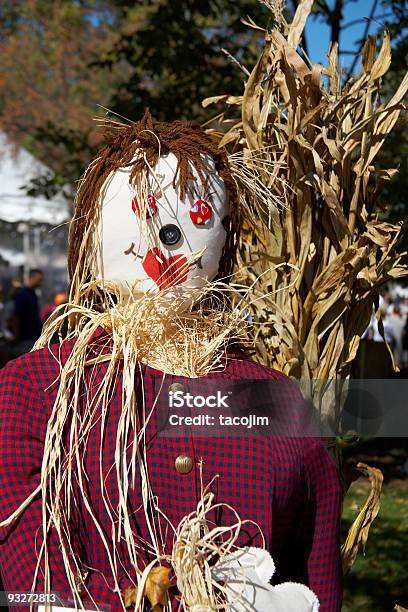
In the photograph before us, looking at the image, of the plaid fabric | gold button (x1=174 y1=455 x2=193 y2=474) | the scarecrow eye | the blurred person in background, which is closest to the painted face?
the scarecrow eye

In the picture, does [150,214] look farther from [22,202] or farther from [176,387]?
[22,202]

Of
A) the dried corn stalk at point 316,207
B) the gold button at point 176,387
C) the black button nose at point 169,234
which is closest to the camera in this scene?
the gold button at point 176,387

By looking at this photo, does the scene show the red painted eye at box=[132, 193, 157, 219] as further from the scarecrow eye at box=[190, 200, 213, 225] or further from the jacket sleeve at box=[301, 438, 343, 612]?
the jacket sleeve at box=[301, 438, 343, 612]

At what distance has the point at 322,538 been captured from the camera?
1.43 meters

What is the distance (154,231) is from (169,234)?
0.03 metres

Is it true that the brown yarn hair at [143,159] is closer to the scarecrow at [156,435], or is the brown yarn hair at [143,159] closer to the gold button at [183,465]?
the scarecrow at [156,435]

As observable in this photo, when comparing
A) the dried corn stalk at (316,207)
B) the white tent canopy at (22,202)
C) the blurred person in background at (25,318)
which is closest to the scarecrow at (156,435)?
the dried corn stalk at (316,207)

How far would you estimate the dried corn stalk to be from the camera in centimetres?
186

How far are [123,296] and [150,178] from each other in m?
0.24

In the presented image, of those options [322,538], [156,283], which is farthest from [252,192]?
[322,538]

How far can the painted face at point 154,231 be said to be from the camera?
1.45m

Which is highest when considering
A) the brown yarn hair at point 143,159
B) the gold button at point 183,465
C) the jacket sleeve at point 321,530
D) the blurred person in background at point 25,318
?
the brown yarn hair at point 143,159

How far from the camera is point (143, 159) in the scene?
1452 mm

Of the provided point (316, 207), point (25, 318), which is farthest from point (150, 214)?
point (25, 318)
